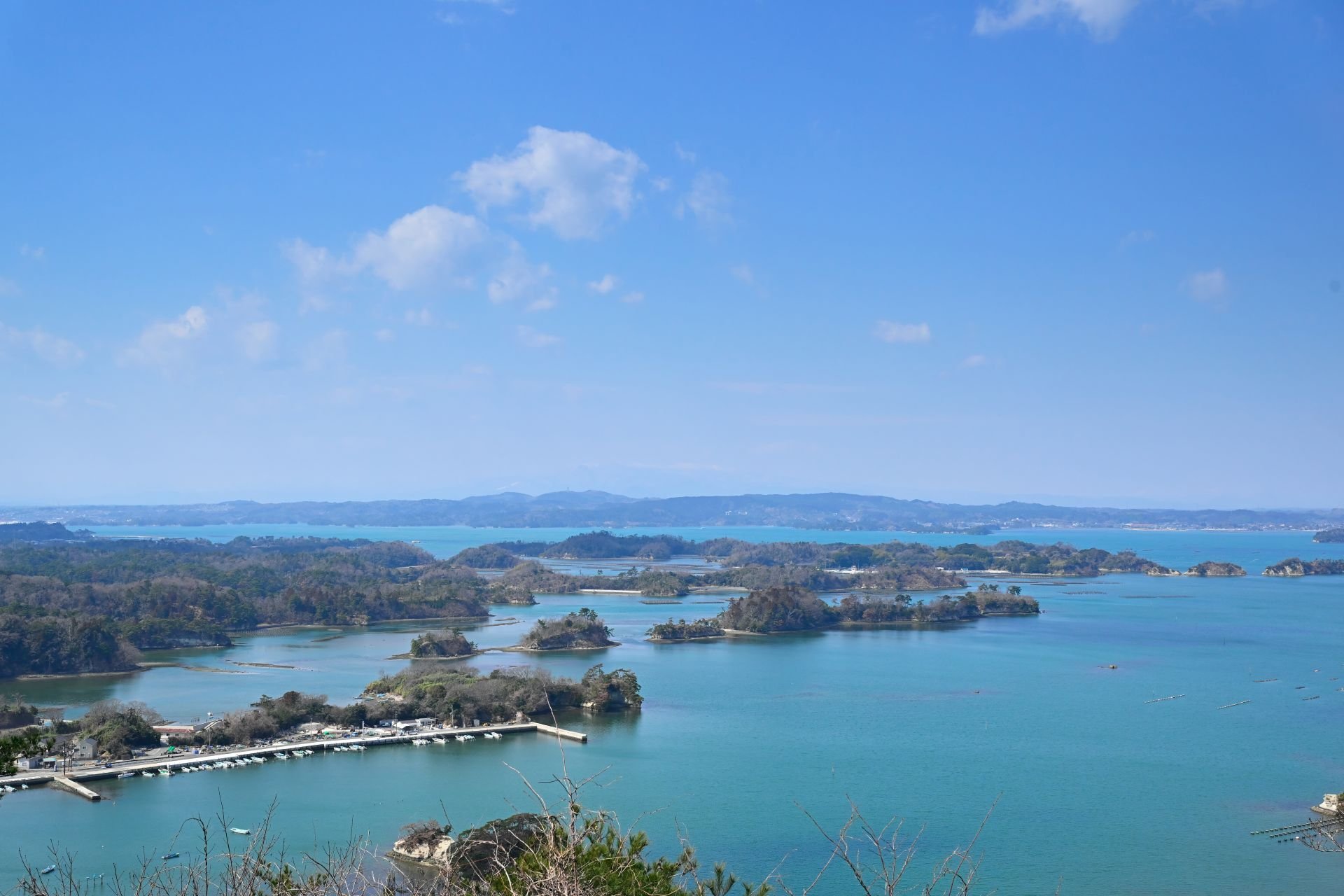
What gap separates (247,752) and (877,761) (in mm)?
9784

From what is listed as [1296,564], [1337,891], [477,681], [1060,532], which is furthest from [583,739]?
[1060,532]

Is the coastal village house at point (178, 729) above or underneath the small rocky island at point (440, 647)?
above

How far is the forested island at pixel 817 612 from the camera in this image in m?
38.3

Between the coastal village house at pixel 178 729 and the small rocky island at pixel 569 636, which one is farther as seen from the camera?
the small rocky island at pixel 569 636

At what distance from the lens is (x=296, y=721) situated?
2025 cm

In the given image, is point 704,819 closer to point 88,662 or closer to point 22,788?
point 22,788

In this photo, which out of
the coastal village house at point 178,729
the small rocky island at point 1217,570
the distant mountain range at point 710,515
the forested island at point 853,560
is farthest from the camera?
Answer: the distant mountain range at point 710,515

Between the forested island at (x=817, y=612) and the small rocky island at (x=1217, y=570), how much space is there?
24409mm

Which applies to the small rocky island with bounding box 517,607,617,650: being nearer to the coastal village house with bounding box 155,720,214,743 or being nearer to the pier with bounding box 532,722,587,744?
the pier with bounding box 532,722,587,744

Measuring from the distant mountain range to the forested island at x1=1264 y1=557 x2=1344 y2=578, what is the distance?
61.4 metres

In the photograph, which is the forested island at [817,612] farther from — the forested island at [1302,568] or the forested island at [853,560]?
the forested island at [1302,568]

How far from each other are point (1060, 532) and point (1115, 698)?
4252 inches

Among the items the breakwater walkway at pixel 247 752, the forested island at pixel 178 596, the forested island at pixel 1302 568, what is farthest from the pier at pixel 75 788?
the forested island at pixel 1302 568

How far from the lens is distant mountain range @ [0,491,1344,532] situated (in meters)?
140
